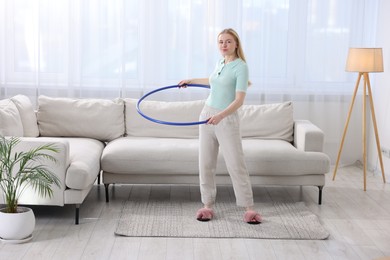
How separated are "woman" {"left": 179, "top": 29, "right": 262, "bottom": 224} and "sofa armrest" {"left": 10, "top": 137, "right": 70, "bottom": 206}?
91cm

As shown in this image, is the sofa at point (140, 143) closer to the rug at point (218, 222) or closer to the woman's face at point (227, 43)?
the rug at point (218, 222)

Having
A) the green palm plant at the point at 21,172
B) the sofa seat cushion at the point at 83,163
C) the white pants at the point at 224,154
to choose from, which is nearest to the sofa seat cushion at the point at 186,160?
the sofa seat cushion at the point at 83,163

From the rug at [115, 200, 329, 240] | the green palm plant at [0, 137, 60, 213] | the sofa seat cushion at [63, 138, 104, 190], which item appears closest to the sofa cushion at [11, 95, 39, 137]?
the sofa seat cushion at [63, 138, 104, 190]

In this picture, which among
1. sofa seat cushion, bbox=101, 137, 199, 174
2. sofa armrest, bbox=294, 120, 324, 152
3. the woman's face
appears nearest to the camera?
the woman's face

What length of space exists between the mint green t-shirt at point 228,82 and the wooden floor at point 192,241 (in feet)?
Answer: 2.90

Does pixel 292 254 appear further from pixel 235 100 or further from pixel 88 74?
pixel 88 74

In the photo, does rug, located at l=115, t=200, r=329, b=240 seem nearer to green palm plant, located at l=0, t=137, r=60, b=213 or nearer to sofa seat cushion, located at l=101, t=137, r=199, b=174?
sofa seat cushion, located at l=101, t=137, r=199, b=174

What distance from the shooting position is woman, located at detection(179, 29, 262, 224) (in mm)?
4477

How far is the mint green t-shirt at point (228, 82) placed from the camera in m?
4.47

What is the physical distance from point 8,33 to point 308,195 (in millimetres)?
3119

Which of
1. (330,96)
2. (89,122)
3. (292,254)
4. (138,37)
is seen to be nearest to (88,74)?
(138,37)

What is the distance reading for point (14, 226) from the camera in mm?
4164

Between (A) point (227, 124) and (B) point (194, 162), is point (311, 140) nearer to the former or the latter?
(B) point (194, 162)

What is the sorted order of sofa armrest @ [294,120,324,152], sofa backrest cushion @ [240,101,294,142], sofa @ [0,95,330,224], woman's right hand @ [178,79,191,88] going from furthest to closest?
sofa backrest cushion @ [240,101,294,142], sofa armrest @ [294,120,324,152], woman's right hand @ [178,79,191,88], sofa @ [0,95,330,224]
